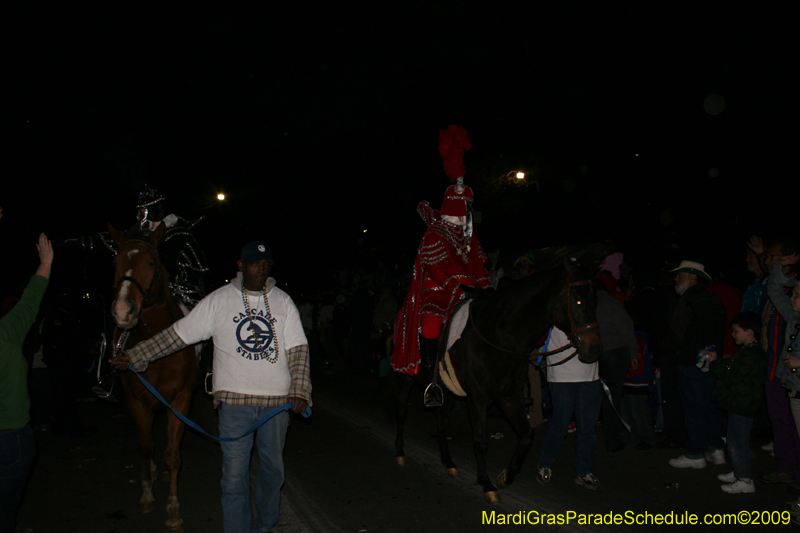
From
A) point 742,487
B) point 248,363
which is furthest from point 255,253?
point 742,487

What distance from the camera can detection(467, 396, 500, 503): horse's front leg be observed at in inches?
216

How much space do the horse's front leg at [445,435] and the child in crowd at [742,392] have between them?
2665 mm

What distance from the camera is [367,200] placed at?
2258 cm

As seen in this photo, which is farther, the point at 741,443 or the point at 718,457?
the point at 718,457

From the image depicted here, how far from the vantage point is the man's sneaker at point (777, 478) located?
5637 mm

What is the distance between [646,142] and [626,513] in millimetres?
10626

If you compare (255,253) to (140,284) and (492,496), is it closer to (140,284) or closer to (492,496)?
(140,284)

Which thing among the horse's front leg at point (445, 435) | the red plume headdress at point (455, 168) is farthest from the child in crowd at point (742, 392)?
the red plume headdress at point (455, 168)

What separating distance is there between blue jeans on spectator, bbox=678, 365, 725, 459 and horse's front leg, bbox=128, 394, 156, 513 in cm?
565

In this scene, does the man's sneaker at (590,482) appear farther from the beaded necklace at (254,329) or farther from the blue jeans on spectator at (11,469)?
the blue jeans on spectator at (11,469)

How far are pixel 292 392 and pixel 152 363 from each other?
6.41ft

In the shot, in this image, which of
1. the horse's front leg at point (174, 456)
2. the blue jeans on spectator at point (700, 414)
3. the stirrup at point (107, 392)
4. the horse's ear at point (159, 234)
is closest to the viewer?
the horse's front leg at point (174, 456)

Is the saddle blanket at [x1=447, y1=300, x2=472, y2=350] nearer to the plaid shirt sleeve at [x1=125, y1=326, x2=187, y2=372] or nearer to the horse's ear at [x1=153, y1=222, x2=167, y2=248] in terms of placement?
the plaid shirt sleeve at [x1=125, y1=326, x2=187, y2=372]

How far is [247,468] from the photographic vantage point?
420 cm
